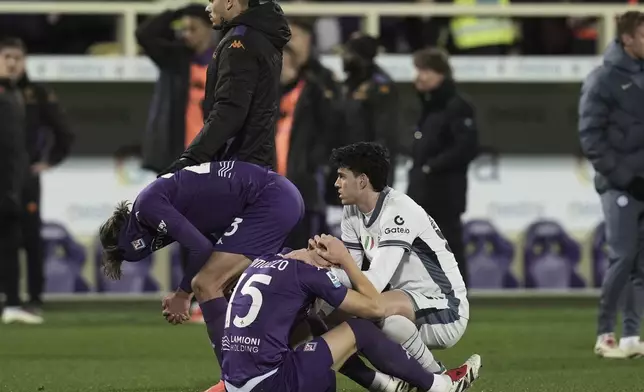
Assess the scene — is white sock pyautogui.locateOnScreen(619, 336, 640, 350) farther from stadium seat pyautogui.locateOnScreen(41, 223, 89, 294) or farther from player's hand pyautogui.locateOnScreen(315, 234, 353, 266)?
stadium seat pyautogui.locateOnScreen(41, 223, 89, 294)

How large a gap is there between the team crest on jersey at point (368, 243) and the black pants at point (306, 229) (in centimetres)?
439

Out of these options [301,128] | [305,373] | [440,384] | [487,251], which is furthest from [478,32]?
[305,373]

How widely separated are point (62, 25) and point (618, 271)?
26.0 feet

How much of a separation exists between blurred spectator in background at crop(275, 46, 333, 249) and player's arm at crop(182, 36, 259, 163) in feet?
15.6

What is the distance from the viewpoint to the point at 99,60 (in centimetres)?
1552

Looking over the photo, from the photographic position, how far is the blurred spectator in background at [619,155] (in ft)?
32.7

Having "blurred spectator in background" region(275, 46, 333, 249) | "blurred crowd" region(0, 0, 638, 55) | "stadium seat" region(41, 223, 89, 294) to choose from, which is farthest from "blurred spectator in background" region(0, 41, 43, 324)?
"blurred crowd" region(0, 0, 638, 55)

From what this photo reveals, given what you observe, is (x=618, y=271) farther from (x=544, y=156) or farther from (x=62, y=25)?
(x=62, y=25)

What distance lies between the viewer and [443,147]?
1270 cm

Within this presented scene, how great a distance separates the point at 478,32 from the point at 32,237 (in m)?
5.25

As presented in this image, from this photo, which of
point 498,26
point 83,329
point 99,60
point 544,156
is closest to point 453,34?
point 498,26

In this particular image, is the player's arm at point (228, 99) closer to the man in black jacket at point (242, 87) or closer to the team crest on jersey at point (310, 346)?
the man in black jacket at point (242, 87)

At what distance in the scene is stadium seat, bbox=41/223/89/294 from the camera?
A: 50.4 feet

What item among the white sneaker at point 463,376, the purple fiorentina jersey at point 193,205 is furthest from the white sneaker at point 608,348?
the purple fiorentina jersey at point 193,205
